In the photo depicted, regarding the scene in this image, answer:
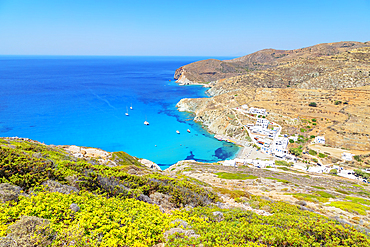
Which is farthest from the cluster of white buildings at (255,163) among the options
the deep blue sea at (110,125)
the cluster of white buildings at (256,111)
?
the cluster of white buildings at (256,111)

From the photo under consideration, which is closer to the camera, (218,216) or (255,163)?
(218,216)

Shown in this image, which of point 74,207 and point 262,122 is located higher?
point 74,207

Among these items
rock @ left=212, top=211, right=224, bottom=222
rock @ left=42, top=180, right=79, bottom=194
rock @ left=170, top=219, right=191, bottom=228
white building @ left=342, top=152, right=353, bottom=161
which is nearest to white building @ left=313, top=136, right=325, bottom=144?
white building @ left=342, top=152, right=353, bottom=161

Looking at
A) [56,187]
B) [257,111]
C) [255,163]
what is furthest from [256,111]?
[56,187]

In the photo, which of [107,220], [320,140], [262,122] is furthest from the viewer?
[262,122]

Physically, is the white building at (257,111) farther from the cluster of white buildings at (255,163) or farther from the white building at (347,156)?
the cluster of white buildings at (255,163)

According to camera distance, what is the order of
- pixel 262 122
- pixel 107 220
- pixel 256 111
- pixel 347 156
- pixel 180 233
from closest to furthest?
pixel 107 220, pixel 180 233, pixel 347 156, pixel 262 122, pixel 256 111

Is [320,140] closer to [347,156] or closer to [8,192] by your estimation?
[347,156]
